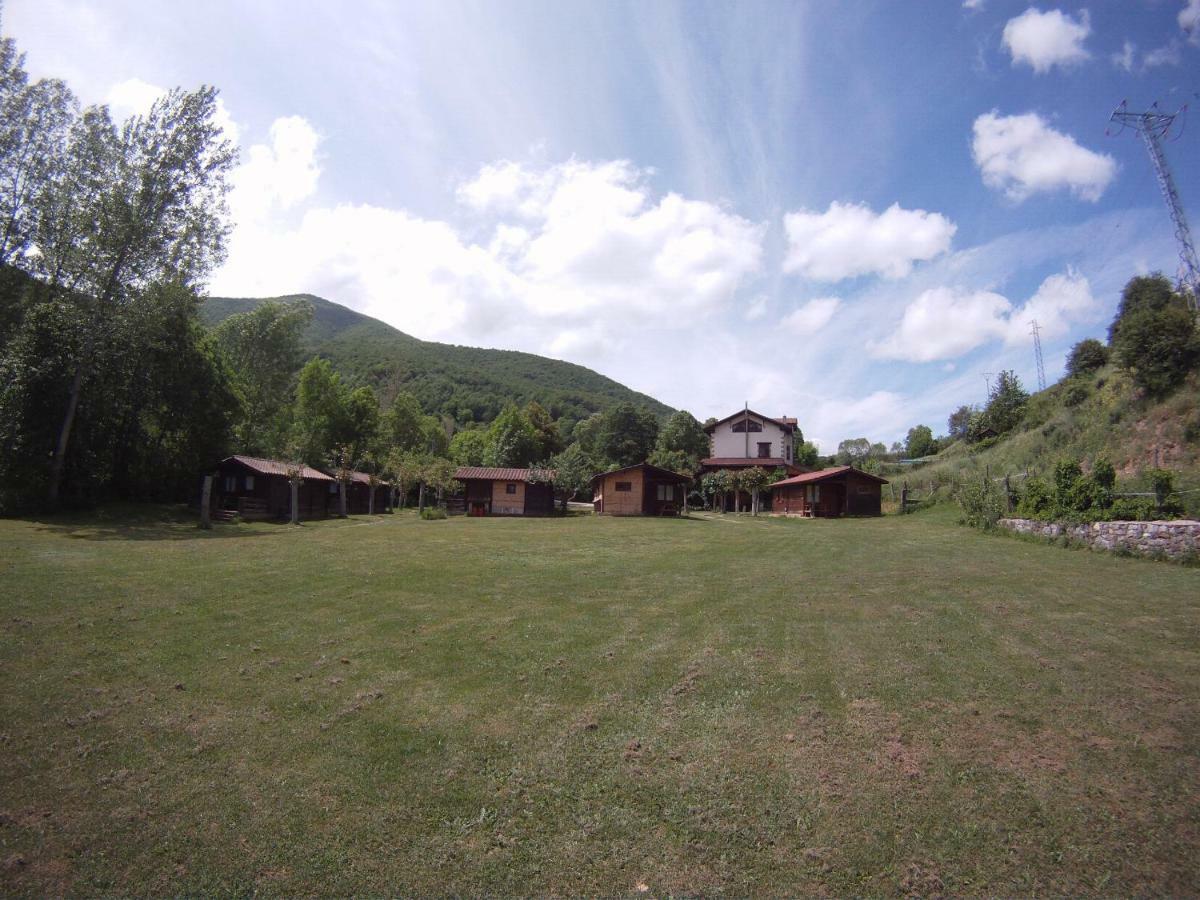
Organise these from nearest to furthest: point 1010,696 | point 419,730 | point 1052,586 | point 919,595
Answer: point 419,730 < point 1010,696 < point 919,595 < point 1052,586

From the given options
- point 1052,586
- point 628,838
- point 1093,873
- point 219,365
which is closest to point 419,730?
point 628,838

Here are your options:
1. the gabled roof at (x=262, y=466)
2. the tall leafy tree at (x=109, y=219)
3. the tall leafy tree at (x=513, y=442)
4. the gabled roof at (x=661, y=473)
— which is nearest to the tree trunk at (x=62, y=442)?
the tall leafy tree at (x=109, y=219)

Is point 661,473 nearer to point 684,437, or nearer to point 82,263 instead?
point 684,437

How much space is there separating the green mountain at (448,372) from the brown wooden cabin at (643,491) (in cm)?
5268

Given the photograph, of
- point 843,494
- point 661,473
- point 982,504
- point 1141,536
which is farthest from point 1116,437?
point 661,473

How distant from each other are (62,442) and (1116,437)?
46649mm

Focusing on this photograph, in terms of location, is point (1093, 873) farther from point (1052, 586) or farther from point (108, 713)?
point (1052, 586)

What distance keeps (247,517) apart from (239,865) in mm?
35808

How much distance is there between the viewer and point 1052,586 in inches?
460

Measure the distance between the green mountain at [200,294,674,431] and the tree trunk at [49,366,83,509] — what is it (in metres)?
58.9

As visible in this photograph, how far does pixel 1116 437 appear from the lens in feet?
85.9

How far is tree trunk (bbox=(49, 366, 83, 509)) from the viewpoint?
25.6m

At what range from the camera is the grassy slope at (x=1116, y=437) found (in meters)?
22.7

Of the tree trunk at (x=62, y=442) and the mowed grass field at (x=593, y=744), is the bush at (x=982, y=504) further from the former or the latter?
the tree trunk at (x=62, y=442)
